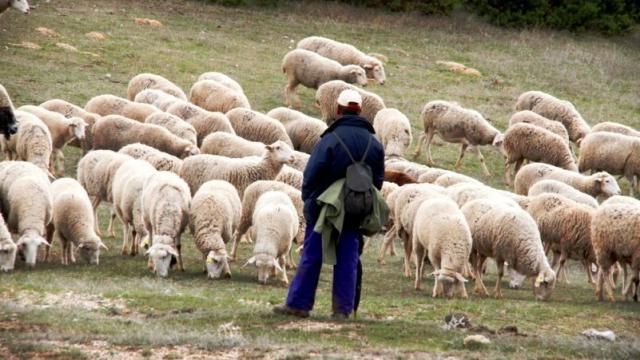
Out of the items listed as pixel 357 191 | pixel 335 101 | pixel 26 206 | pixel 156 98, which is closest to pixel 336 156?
pixel 357 191

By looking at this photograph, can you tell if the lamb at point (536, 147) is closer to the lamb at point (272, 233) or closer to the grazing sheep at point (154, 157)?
the grazing sheep at point (154, 157)

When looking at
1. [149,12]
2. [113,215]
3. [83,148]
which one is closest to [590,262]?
[113,215]

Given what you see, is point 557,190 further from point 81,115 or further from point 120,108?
point 81,115

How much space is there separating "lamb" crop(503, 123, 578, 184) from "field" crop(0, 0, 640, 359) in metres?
0.79

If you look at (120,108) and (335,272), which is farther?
(120,108)

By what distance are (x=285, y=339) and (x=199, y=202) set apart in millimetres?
4805

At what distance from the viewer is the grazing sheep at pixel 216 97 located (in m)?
24.1

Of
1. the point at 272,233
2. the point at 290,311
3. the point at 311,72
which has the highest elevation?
the point at 311,72

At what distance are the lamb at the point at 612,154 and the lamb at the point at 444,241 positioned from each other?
8.71 meters

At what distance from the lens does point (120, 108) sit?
73.4ft

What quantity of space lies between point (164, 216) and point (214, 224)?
628mm

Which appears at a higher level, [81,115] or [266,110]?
[266,110]

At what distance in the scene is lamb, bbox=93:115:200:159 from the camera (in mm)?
20016

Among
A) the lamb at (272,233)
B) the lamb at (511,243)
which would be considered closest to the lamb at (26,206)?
the lamb at (272,233)
